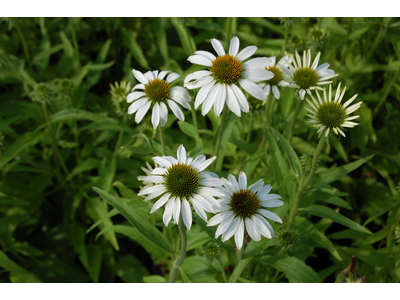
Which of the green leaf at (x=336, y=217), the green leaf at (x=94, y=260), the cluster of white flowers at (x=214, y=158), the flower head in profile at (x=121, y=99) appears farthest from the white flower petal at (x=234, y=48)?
the green leaf at (x=94, y=260)

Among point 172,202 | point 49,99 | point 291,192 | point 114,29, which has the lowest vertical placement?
point 172,202

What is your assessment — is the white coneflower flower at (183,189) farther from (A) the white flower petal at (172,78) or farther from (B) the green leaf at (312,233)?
(B) the green leaf at (312,233)

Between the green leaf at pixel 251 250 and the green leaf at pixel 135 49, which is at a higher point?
the green leaf at pixel 135 49

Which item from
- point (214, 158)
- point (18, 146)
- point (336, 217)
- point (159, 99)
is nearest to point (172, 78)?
point (159, 99)

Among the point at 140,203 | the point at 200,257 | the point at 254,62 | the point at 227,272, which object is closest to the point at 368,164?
the point at 227,272

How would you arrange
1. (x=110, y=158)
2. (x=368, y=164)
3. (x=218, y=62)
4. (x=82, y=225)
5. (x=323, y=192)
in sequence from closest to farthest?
1. (x=218, y=62)
2. (x=323, y=192)
3. (x=110, y=158)
4. (x=82, y=225)
5. (x=368, y=164)

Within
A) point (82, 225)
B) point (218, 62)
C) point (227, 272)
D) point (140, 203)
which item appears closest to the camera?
point (218, 62)

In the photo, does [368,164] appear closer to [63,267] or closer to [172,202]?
[172,202]

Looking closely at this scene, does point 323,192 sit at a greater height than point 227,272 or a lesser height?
greater
